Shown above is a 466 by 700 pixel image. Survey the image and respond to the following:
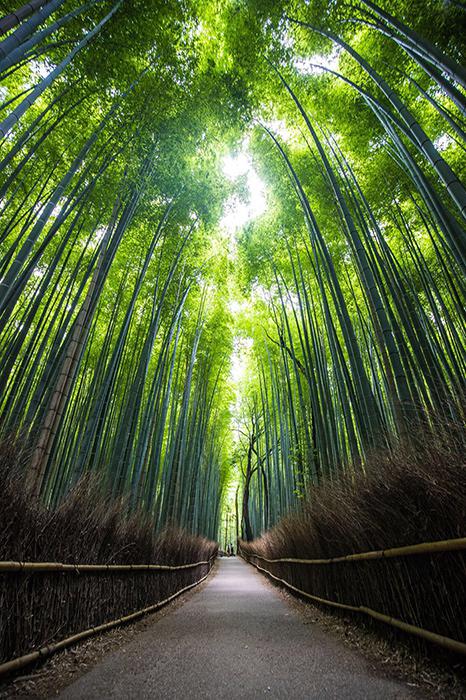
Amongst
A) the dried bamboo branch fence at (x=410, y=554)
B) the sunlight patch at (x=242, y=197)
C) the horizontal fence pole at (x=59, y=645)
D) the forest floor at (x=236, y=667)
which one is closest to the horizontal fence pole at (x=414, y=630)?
the dried bamboo branch fence at (x=410, y=554)

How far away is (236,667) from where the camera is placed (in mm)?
1641

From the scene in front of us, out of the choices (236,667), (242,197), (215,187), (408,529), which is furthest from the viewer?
(242,197)

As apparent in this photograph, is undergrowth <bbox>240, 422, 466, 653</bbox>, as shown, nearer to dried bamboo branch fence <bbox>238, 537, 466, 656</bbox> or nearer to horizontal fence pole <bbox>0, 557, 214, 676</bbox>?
dried bamboo branch fence <bbox>238, 537, 466, 656</bbox>

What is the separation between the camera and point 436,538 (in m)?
1.35

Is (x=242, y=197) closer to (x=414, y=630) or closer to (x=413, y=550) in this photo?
(x=413, y=550)

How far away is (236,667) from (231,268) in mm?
7368

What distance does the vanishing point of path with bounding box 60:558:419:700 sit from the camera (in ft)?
4.29

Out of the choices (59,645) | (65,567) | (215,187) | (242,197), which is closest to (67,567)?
(65,567)

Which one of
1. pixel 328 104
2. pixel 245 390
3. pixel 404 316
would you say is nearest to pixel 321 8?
pixel 328 104

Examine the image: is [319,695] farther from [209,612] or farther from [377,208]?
[377,208]

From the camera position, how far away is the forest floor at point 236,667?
50.4 inches

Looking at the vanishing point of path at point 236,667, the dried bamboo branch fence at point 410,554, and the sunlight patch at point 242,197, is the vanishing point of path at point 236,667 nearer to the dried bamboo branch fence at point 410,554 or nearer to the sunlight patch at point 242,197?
the dried bamboo branch fence at point 410,554

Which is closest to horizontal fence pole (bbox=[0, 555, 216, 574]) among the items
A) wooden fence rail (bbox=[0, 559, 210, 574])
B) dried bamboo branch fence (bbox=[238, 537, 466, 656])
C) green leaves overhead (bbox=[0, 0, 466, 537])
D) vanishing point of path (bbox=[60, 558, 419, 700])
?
wooden fence rail (bbox=[0, 559, 210, 574])

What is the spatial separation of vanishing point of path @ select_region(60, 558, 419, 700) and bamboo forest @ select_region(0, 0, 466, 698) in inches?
1.6
